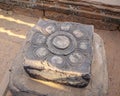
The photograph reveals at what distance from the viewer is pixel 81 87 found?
2.71 meters

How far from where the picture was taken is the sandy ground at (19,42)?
370 centimetres

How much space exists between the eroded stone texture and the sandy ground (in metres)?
1.12

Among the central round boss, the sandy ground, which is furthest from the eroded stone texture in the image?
the sandy ground

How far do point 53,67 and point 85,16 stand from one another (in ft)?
6.48

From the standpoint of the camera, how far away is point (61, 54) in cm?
262

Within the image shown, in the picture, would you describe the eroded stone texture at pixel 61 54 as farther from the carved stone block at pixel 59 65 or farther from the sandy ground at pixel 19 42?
the sandy ground at pixel 19 42

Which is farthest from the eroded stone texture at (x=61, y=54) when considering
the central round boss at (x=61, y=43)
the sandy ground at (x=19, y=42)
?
the sandy ground at (x=19, y=42)

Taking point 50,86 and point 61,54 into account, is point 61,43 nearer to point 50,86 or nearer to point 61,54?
point 61,54

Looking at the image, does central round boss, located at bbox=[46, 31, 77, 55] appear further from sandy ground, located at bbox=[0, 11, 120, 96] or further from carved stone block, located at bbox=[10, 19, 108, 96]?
sandy ground, located at bbox=[0, 11, 120, 96]

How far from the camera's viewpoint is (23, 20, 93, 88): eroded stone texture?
2.55m

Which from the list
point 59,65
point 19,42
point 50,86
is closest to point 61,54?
point 59,65

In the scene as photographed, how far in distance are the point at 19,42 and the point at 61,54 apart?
65.0 inches

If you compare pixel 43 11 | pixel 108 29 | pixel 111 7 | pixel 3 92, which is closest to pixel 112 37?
pixel 108 29

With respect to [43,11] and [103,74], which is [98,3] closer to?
[43,11]
